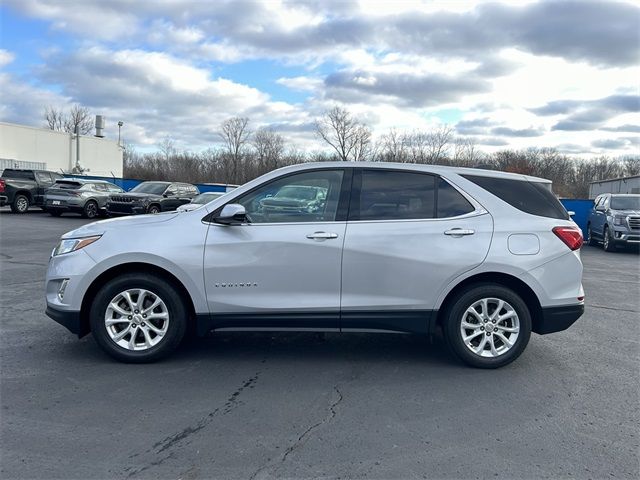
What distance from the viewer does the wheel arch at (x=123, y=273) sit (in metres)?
4.73

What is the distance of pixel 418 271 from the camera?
468 cm

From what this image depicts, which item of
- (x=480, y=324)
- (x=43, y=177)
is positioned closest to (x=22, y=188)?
(x=43, y=177)

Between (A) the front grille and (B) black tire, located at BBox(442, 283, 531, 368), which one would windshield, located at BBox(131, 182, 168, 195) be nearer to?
(A) the front grille

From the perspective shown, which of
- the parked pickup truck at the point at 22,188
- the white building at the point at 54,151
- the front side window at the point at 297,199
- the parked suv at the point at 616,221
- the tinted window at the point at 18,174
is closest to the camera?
the front side window at the point at 297,199

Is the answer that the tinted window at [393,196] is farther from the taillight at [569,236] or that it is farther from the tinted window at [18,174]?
the tinted window at [18,174]

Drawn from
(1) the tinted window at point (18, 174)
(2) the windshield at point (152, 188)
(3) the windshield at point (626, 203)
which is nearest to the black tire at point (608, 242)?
(3) the windshield at point (626, 203)

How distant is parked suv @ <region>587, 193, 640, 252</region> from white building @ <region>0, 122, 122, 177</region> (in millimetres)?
35018

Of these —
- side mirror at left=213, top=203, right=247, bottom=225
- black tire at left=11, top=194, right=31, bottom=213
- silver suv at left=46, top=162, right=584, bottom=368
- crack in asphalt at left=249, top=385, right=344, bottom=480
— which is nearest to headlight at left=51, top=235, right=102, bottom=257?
silver suv at left=46, top=162, right=584, bottom=368

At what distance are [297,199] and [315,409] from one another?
1.90 meters

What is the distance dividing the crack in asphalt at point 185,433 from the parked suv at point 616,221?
50.5 feet

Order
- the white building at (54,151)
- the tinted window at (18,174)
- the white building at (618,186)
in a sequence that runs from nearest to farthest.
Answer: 1. the tinted window at (18,174)
2. the white building at (618,186)
3. the white building at (54,151)

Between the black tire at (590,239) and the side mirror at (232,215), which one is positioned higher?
the side mirror at (232,215)

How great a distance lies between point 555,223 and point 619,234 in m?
13.3

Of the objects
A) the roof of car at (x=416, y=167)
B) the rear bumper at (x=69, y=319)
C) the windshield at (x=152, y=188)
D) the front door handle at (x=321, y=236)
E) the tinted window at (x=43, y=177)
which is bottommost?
the rear bumper at (x=69, y=319)
